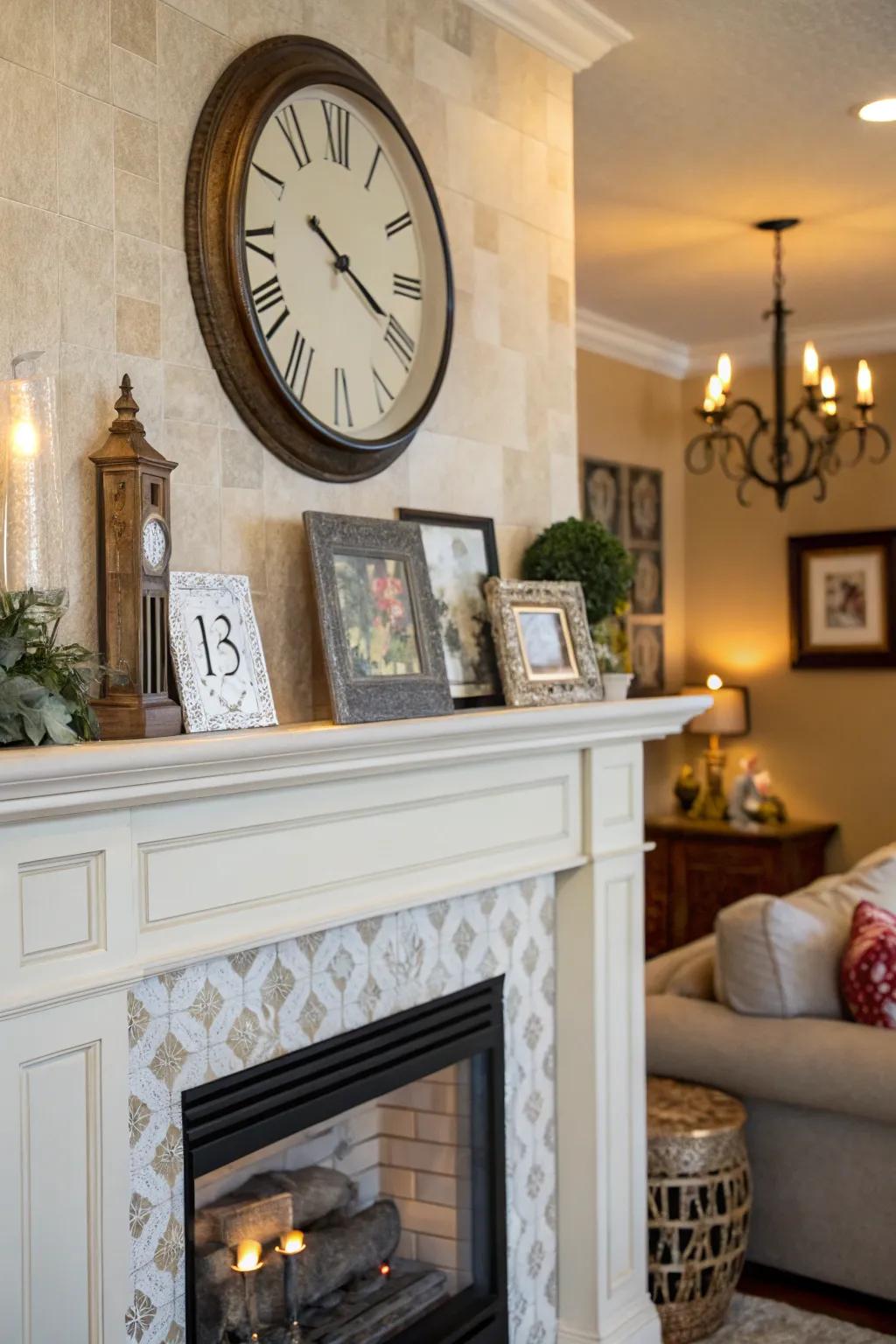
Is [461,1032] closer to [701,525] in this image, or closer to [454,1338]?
[454,1338]

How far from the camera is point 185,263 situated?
2.06m

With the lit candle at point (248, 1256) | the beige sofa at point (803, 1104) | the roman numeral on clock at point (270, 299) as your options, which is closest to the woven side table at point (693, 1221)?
the beige sofa at point (803, 1104)

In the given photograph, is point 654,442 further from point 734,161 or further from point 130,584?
point 130,584

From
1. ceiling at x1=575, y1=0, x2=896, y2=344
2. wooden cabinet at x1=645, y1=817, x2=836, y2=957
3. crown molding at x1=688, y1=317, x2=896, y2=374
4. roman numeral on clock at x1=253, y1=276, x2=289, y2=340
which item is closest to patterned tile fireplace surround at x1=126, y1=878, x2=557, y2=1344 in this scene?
roman numeral on clock at x1=253, y1=276, x2=289, y2=340

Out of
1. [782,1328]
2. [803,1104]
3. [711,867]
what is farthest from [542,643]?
[711,867]

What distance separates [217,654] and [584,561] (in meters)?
1.00

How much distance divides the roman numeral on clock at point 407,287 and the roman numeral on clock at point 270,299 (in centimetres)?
32

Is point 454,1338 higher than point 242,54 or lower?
lower

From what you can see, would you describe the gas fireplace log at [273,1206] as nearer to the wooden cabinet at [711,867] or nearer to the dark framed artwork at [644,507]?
the wooden cabinet at [711,867]

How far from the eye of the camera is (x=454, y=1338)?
2.42 metres

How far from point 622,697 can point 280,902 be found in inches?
42.9

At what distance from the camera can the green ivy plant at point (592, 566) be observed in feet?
9.08

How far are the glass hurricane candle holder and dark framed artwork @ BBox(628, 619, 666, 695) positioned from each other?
4.52m

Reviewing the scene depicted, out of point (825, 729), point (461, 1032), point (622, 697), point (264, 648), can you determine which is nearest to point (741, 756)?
point (825, 729)
